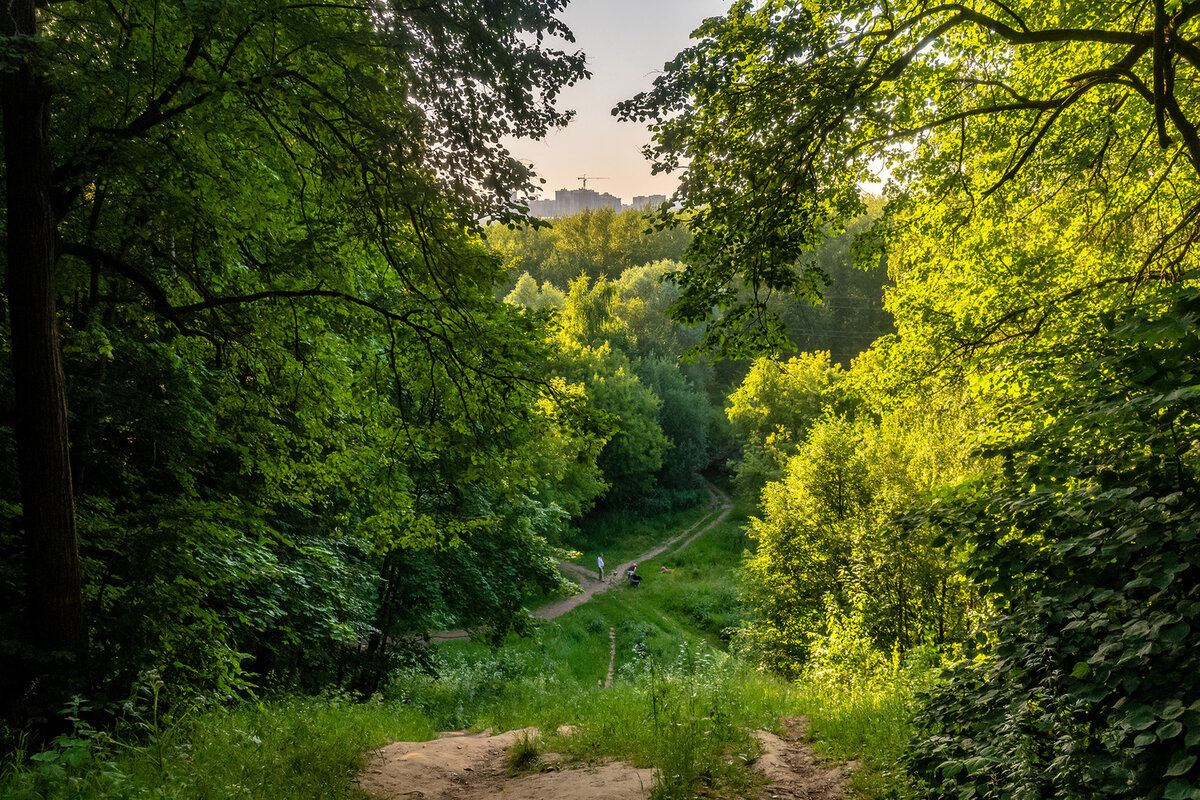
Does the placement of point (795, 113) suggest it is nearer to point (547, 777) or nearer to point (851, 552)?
point (547, 777)

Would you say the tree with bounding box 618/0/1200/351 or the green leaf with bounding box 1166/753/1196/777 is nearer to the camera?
the green leaf with bounding box 1166/753/1196/777

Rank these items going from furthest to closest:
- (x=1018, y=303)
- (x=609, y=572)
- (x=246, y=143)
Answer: (x=609, y=572) → (x=1018, y=303) → (x=246, y=143)

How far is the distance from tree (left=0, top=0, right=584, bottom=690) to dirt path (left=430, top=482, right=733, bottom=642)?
12.7m

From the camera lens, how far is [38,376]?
5.22 m

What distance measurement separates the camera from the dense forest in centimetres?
361

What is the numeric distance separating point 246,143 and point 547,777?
6695 millimetres

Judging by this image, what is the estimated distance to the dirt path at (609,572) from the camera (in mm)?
25016

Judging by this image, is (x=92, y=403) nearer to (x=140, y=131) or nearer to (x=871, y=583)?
(x=140, y=131)

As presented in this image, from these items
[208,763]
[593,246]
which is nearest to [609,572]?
[208,763]

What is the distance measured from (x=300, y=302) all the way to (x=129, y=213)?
2.01 metres

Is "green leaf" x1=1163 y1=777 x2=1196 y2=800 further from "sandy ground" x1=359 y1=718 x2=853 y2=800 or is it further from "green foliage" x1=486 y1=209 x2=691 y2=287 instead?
"green foliage" x1=486 y1=209 x2=691 y2=287

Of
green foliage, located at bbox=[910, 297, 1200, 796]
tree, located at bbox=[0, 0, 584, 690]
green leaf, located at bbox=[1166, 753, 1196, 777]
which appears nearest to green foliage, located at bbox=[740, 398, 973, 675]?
green foliage, located at bbox=[910, 297, 1200, 796]

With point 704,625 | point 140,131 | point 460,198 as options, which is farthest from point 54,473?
point 704,625

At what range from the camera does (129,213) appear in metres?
6.52
